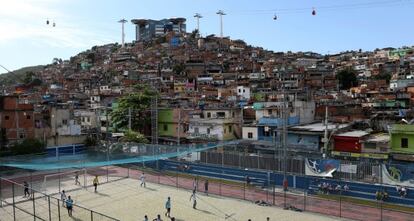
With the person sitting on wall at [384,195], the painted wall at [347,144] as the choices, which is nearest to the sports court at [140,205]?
the person sitting on wall at [384,195]

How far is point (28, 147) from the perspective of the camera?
40.0m

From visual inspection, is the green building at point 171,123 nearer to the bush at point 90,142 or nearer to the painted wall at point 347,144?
the bush at point 90,142

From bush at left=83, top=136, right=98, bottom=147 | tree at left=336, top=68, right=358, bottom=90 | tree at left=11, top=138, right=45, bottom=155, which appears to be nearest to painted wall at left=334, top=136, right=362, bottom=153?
bush at left=83, top=136, right=98, bottom=147

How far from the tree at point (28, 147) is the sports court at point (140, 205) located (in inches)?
361

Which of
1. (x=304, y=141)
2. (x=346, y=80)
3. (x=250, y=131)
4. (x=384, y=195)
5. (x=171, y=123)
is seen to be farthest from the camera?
(x=346, y=80)

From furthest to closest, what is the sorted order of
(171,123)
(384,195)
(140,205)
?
1. (171,123)
2. (140,205)
3. (384,195)

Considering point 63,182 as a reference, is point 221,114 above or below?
→ above

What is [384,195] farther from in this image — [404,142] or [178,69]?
[178,69]

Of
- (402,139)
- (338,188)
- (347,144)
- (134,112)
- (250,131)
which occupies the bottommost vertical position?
(338,188)

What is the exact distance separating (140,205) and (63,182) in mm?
9971

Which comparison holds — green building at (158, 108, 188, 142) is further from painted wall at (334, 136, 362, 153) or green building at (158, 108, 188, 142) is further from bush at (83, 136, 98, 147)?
painted wall at (334, 136, 362, 153)

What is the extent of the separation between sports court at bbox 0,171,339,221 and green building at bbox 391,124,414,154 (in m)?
13.0

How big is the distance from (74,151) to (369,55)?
11552 cm

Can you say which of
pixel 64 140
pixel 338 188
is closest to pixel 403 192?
pixel 338 188
